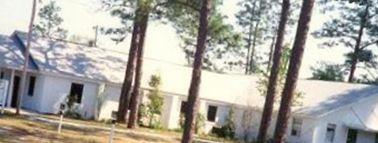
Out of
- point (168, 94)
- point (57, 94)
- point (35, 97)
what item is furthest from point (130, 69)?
point (35, 97)

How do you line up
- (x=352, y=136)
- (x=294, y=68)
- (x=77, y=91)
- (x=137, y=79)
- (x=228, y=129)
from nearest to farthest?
1. (x=294, y=68)
2. (x=137, y=79)
3. (x=77, y=91)
4. (x=352, y=136)
5. (x=228, y=129)

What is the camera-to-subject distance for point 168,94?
44250 millimetres

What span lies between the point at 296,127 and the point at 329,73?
2608cm

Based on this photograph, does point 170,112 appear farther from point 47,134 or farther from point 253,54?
point 253,54

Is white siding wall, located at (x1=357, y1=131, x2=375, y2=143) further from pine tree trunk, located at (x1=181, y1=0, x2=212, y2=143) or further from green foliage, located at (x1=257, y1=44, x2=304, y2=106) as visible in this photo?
pine tree trunk, located at (x1=181, y1=0, x2=212, y2=143)

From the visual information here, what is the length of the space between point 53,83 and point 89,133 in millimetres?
10114

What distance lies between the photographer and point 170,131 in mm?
42188

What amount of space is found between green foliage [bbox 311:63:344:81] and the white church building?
57.9 ft

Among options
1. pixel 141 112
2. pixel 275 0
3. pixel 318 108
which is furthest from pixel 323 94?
pixel 275 0

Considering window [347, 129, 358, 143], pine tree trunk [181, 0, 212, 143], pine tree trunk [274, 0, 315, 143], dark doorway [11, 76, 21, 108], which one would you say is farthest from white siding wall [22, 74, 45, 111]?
pine tree trunk [274, 0, 315, 143]

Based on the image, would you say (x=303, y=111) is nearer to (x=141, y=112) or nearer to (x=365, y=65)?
(x=141, y=112)

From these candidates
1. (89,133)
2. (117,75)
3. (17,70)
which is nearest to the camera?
(89,133)

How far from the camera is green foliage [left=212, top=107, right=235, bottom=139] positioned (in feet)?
148

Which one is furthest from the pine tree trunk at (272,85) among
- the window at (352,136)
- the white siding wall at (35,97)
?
the white siding wall at (35,97)
